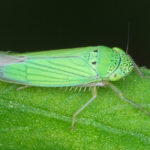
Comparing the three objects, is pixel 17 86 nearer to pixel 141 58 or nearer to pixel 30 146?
pixel 30 146

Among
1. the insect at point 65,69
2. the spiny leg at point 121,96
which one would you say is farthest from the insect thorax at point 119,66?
the spiny leg at point 121,96

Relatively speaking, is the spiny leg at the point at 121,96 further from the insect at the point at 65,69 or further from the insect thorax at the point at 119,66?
the insect thorax at the point at 119,66

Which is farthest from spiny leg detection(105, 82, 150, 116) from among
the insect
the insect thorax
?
the insect thorax

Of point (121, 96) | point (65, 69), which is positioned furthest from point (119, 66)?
point (65, 69)

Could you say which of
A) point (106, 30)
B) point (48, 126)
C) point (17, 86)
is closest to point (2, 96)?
point (17, 86)


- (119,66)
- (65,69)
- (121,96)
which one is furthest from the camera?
(119,66)

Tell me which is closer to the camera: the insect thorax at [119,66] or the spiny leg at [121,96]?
the spiny leg at [121,96]

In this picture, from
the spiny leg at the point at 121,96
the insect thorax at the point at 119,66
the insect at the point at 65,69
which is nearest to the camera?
the spiny leg at the point at 121,96

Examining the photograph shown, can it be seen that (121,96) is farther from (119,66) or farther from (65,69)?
(65,69)
